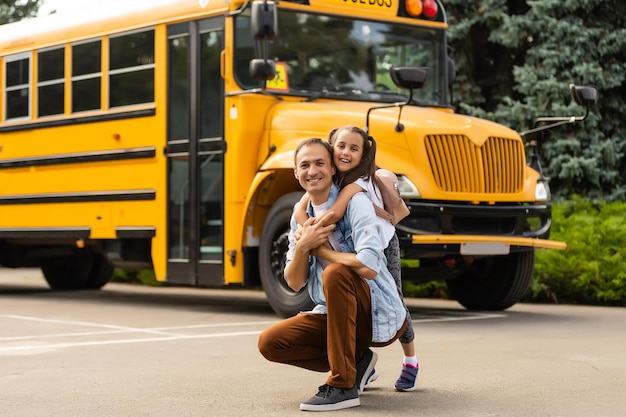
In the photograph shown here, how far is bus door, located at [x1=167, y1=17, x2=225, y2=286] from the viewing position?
1132 centimetres

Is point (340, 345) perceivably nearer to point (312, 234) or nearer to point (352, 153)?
point (312, 234)

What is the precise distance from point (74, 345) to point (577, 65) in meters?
9.57

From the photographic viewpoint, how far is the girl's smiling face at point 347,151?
19.6 feet

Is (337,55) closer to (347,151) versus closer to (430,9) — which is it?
(430,9)

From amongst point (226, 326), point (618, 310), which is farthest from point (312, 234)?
point (618, 310)

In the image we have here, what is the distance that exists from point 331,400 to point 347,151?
1119 millimetres

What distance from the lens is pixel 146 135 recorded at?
11945 mm

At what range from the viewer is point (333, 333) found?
5.77 m

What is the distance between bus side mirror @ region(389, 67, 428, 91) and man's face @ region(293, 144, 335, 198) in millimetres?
3978

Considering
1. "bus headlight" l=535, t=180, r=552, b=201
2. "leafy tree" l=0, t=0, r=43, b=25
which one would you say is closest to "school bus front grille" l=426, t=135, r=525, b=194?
"bus headlight" l=535, t=180, r=552, b=201

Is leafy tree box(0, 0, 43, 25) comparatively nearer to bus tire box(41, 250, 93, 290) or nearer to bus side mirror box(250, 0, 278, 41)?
bus tire box(41, 250, 93, 290)

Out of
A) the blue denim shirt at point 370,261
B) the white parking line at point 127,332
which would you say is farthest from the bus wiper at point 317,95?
the blue denim shirt at point 370,261

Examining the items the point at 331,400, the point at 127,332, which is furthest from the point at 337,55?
the point at 331,400

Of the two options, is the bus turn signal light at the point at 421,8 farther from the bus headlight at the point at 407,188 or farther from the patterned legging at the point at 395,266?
the patterned legging at the point at 395,266
